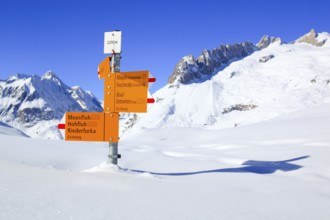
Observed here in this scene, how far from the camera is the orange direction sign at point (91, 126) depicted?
5.54 m

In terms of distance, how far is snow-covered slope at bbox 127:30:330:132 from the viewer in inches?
4575

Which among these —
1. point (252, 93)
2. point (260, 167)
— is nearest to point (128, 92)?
point (260, 167)

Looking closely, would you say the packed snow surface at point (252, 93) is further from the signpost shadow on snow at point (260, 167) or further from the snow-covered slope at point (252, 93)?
the signpost shadow on snow at point (260, 167)

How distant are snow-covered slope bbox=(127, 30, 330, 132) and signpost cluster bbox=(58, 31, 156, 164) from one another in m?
105

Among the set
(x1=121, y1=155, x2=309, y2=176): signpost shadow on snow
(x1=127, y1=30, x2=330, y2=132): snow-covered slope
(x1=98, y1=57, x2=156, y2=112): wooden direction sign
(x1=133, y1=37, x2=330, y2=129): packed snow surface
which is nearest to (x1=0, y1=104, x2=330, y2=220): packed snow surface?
(x1=121, y1=155, x2=309, y2=176): signpost shadow on snow

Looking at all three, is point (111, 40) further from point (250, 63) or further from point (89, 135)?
point (250, 63)

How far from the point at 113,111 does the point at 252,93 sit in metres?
139

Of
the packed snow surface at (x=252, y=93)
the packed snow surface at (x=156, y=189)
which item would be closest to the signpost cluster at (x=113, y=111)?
the packed snow surface at (x=156, y=189)

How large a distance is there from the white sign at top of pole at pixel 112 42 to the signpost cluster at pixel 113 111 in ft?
1.64

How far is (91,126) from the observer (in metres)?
5.59

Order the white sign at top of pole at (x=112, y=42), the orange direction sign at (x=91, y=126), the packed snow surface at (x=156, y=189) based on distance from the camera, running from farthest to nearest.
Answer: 1. the white sign at top of pole at (x=112, y=42)
2. the orange direction sign at (x=91, y=126)
3. the packed snow surface at (x=156, y=189)

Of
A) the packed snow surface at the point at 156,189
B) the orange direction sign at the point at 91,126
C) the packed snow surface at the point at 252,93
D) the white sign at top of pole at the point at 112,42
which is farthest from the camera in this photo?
the packed snow surface at the point at 252,93

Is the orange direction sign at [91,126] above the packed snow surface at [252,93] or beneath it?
beneath

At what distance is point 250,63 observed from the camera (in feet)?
567
